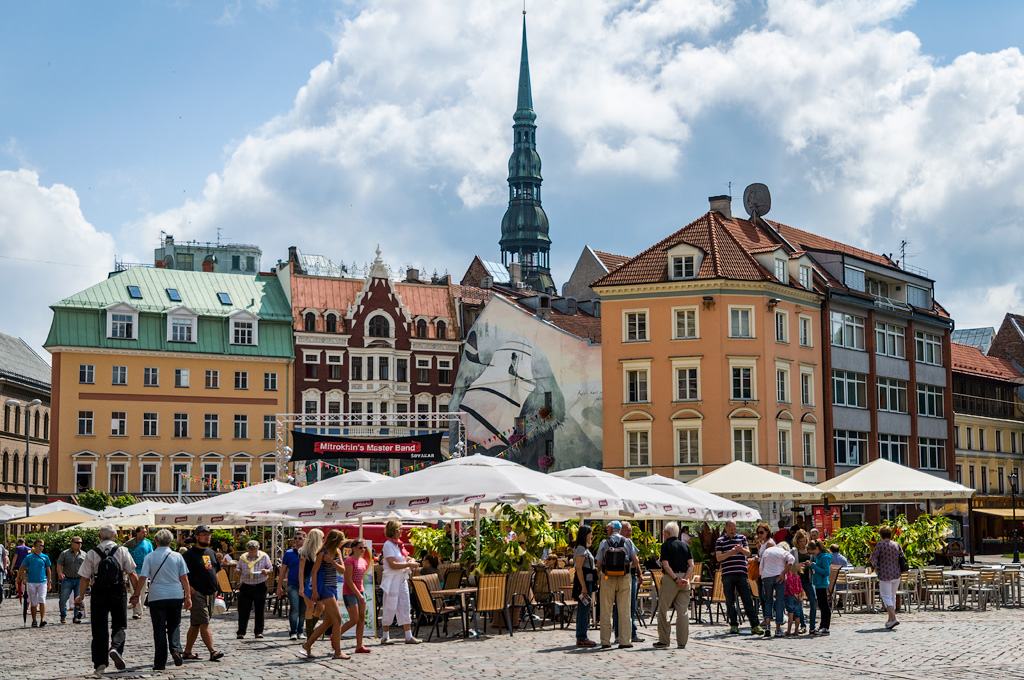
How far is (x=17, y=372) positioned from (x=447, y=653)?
→ 65.2 meters

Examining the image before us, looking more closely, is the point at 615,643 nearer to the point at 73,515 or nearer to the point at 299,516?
the point at 299,516

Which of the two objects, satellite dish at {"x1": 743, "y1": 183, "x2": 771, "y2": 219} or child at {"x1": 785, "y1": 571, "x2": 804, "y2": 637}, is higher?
satellite dish at {"x1": 743, "y1": 183, "x2": 771, "y2": 219}

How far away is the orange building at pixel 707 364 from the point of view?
52.0 meters

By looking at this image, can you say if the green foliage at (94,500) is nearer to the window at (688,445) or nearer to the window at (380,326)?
the window at (380,326)

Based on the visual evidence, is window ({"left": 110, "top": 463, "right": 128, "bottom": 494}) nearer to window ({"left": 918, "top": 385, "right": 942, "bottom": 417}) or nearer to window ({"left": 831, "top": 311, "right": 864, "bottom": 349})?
window ({"left": 831, "top": 311, "right": 864, "bottom": 349})

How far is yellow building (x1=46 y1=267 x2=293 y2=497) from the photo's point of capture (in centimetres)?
6612

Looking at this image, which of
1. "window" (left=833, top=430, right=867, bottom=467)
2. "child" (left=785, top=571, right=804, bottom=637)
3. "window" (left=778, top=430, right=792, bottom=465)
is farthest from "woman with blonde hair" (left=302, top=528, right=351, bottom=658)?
"window" (left=833, top=430, right=867, bottom=467)

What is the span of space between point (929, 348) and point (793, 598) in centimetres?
4433

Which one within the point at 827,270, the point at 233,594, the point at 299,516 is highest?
the point at 827,270

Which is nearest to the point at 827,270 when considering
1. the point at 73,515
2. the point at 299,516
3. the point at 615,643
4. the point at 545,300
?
the point at 545,300

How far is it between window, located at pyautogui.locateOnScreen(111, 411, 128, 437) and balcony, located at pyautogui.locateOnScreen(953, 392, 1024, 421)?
4270cm

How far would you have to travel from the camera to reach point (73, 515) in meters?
43.3

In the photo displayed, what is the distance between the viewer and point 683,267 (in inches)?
2103

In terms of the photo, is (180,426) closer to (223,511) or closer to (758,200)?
(758,200)
